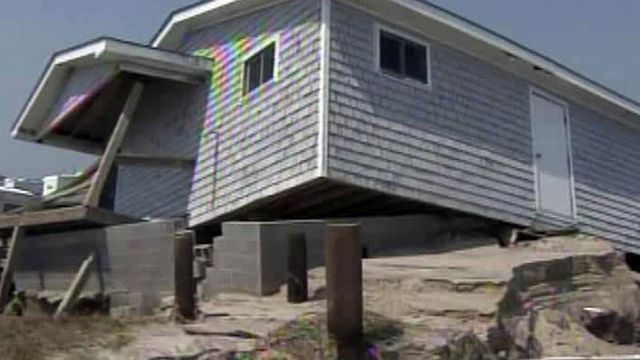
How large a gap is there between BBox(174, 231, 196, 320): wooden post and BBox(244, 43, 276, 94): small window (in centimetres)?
525

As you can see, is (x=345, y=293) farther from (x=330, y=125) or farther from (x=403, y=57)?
(x=403, y=57)

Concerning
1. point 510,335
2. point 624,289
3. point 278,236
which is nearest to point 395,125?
point 278,236

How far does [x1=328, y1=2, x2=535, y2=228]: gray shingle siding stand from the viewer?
13.1 metres

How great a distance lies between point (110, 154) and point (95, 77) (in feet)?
6.57

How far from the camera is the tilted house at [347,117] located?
13242mm

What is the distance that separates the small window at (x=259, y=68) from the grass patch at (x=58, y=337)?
6.78 m

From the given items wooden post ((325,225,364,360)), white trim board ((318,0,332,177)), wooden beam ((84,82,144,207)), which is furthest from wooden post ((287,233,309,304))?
wooden beam ((84,82,144,207))

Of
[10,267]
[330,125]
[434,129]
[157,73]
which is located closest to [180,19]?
[157,73]

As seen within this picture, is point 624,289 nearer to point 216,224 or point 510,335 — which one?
point 510,335

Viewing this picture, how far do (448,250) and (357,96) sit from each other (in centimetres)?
305

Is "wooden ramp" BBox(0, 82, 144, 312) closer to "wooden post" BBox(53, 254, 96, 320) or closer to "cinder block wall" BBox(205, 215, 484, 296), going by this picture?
"wooden post" BBox(53, 254, 96, 320)

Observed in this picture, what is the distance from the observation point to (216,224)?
15.1 meters

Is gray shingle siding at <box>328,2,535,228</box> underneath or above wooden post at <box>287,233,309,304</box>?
above

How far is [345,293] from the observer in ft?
23.3
